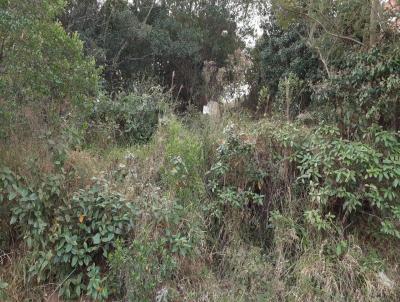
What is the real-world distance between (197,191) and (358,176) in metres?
1.59

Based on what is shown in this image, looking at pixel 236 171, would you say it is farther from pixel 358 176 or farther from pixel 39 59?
pixel 39 59

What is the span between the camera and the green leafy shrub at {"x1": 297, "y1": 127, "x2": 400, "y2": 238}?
3793 millimetres

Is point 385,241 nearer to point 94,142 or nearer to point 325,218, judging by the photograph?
point 325,218

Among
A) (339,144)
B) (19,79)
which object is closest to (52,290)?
(19,79)

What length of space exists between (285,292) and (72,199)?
1975 millimetres

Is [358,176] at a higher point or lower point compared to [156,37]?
lower

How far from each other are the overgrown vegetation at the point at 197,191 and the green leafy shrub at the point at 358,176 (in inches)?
0.6

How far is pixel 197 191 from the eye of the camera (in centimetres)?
421

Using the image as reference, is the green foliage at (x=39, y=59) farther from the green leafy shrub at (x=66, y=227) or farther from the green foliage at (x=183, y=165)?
the green foliage at (x=183, y=165)

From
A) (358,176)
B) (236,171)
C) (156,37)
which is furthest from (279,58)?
(358,176)

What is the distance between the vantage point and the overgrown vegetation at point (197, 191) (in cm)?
333

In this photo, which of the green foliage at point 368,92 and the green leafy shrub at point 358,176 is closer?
the green leafy shrub at point 358,176

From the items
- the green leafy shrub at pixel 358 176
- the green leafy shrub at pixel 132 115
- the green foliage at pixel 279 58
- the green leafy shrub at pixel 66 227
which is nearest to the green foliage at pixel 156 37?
the green foliage at pixel 279 58

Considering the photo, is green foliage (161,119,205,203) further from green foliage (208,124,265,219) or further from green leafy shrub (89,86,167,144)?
green leafy shrub (89,86,167,144)
